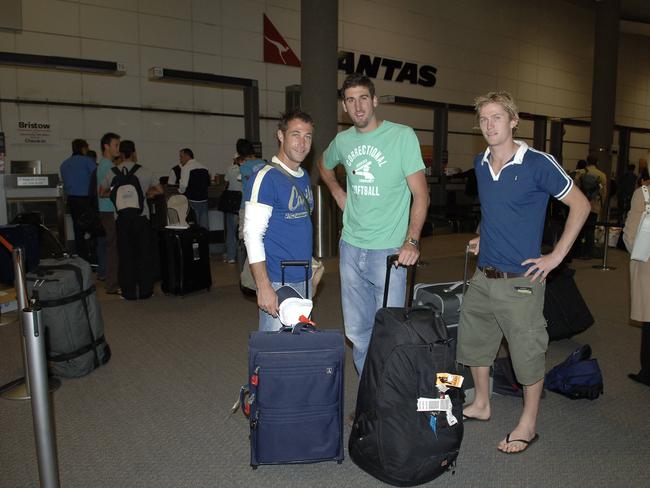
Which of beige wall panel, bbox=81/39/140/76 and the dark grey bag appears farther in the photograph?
beige wall panel, bbox=81/39/140/76

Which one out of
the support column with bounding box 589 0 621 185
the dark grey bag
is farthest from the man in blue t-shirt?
the support column with bounding box 589 0 621 185

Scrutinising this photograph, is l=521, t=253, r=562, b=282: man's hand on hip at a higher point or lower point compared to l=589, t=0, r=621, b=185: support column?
lower

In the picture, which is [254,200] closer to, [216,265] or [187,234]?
[187,234]

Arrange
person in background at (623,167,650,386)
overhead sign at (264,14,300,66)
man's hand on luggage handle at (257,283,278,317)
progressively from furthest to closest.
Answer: overhead sign at (264,14,300,66)
person in background at (623,167,650,386)
man's hand on luggage handle at (257,283,278,317)

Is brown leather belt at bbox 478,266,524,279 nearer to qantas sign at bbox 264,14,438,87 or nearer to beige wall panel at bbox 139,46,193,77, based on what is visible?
qantas sign at bbox 264,14,438,87

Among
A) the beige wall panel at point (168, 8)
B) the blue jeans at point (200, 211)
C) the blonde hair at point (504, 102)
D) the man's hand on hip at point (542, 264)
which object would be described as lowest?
the blue jeans at point (200, 211)

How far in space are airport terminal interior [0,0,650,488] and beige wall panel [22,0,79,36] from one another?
0.02 m

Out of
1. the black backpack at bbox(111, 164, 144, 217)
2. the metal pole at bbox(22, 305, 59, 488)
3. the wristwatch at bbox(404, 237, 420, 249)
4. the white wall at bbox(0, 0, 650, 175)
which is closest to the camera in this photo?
the metal pole at bbox(22, 305, 59, 488)

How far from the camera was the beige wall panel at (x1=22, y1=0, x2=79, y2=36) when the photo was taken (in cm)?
834

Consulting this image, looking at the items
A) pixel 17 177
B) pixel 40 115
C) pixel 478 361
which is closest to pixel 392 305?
pixel 478 361

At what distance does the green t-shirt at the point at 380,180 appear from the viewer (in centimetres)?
249

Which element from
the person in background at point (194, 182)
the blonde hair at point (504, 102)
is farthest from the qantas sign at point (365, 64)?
the blonde hair at point (504, 102)

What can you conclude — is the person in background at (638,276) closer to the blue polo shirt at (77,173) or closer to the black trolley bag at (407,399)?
the black trolley bag at (407,399)

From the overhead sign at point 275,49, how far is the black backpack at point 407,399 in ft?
31.9
